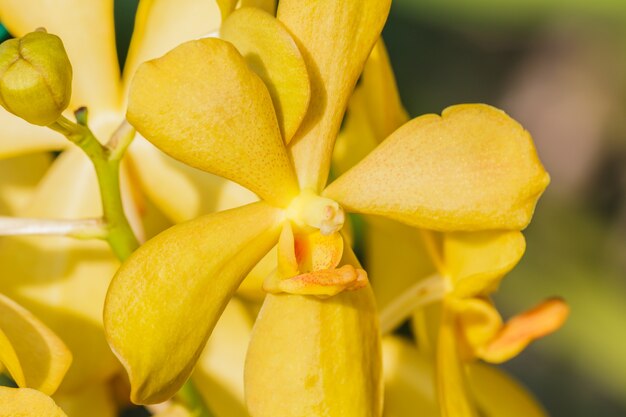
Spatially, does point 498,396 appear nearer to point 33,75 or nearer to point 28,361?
point 28,361

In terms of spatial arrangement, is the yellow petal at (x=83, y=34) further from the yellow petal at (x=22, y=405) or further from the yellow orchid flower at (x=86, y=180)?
the yellow petal at (x=22, y=405)

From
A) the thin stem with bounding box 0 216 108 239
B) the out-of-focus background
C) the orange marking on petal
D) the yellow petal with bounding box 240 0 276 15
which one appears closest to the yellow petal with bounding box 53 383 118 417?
the thin stem with bounding box 0 216 108 239

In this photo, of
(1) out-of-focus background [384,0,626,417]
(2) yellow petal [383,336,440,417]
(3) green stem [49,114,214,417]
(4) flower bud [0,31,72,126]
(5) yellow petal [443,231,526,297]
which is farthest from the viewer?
(1) out-of-focus background [384,0,626,417]

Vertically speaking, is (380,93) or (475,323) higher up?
(380,93)

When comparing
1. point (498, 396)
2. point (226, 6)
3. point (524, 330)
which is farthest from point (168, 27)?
point (498, 396)

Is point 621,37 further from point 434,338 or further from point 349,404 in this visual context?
point 349,404

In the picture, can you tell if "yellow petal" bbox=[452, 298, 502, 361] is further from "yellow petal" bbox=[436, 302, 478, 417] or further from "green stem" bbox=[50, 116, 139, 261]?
"green stem" bbox=[50, 116, 139, 261]

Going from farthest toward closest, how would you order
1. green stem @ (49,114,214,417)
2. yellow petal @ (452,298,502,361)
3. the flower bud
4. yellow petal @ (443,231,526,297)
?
yellow petal @ (452,298,502,361)
yellow petal @ (443,231,526,297)
green stem @ (49,114,214,417)
the flower bud
